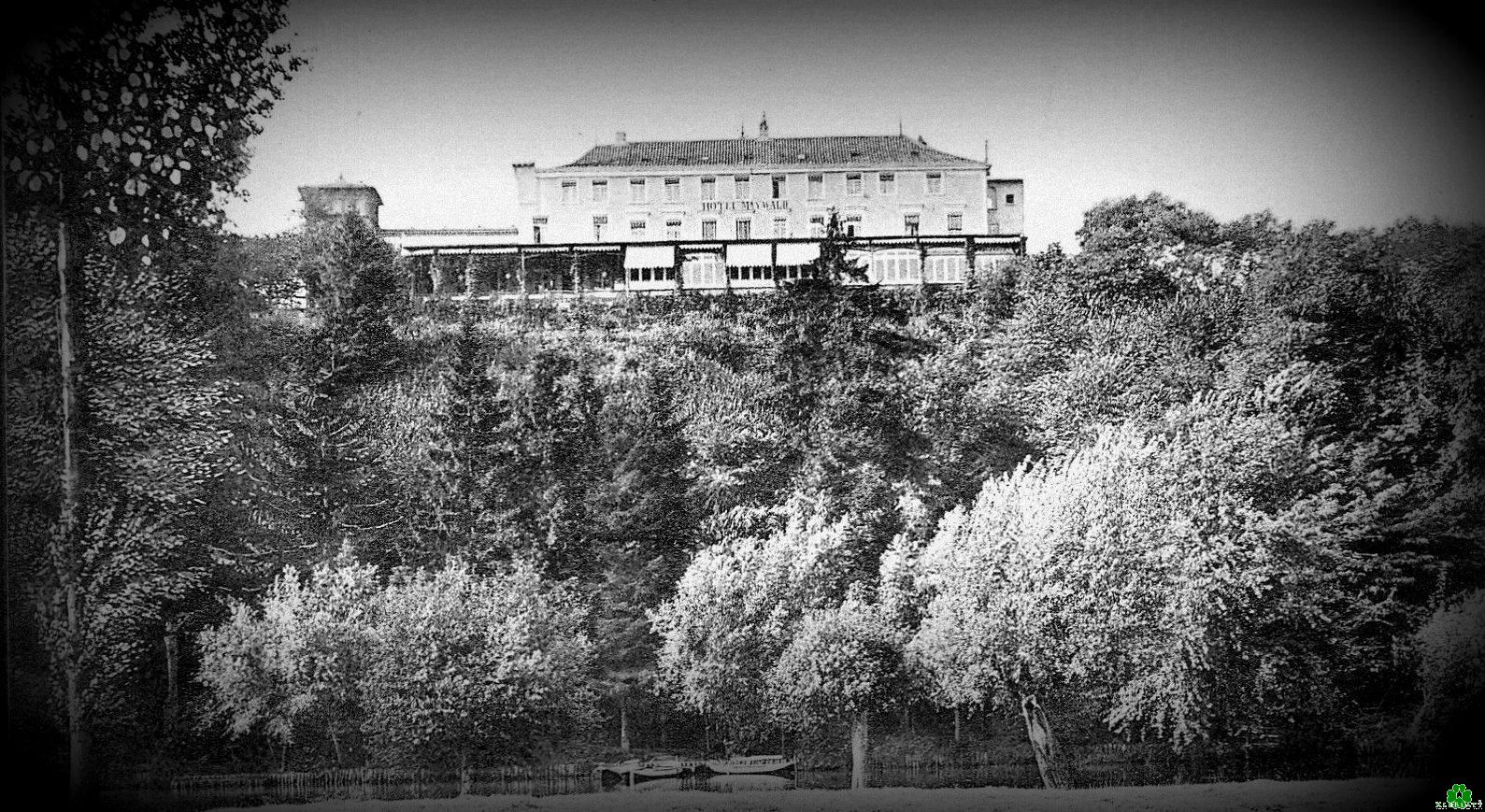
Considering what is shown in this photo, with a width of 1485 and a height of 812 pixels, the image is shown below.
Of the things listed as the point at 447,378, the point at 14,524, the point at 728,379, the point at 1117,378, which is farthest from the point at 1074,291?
the point at 14,524

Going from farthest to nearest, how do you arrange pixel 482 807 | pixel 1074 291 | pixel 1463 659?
pixel 1074 291 → pixel 1463 659 → pixel 482 807

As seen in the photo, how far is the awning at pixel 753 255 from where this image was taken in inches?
186

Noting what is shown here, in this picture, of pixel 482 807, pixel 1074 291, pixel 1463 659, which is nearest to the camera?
pixel 482 807

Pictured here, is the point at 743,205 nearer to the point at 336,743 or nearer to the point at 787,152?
the point at 787,152

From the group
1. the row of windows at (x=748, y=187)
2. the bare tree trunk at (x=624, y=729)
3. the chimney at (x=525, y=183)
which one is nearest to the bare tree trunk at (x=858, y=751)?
the bare tree trunk at (x=624, y=729)

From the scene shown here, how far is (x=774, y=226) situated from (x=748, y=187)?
0.78 feet

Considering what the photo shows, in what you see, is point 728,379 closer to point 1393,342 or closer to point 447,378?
point 447,378

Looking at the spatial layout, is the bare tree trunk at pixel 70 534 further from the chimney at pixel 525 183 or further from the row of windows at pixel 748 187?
the row of windows at pixel 748 187

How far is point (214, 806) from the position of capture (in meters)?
4.19

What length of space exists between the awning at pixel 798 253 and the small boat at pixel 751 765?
2159 mm

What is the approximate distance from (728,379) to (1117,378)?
1.78 metres

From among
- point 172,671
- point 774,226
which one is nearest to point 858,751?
point 774,226

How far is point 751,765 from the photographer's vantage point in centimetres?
420

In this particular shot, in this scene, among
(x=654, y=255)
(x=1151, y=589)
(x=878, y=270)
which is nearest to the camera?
(x=1151, y=589)
